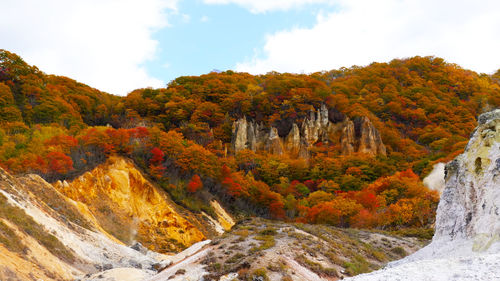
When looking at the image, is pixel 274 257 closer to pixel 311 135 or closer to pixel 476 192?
pixel 476 192

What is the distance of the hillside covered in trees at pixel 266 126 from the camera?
1548 inches

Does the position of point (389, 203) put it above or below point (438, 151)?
below

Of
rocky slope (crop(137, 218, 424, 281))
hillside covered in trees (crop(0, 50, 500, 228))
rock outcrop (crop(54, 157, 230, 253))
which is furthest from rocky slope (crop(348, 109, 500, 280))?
rock outcrop (crop(54, 157, 230, 253))

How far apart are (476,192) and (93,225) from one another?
88.9ft

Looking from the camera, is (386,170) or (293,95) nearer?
(386,170)

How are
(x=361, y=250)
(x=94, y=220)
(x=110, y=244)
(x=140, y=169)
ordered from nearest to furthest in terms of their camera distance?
(x=361, y=250) → (x=110, y=244) → (x=94, y=220) → (x=140, y=169)

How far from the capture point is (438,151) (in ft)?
189

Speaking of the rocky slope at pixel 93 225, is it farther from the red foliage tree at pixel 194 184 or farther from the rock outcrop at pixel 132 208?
the red foliage tree at pixel 194 184

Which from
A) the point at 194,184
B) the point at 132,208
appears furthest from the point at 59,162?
the point at 194,184

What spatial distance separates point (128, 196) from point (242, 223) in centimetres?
1883

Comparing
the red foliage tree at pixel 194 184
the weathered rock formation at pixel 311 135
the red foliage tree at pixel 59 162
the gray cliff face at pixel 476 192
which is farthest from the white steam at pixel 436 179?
the red foliage tree at pixel 59 162

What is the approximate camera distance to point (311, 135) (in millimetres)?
63125

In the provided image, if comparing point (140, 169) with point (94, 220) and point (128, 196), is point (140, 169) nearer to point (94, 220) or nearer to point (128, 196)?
point (128, 196)

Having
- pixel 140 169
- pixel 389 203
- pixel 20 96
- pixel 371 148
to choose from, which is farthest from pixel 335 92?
pixel 20 96
